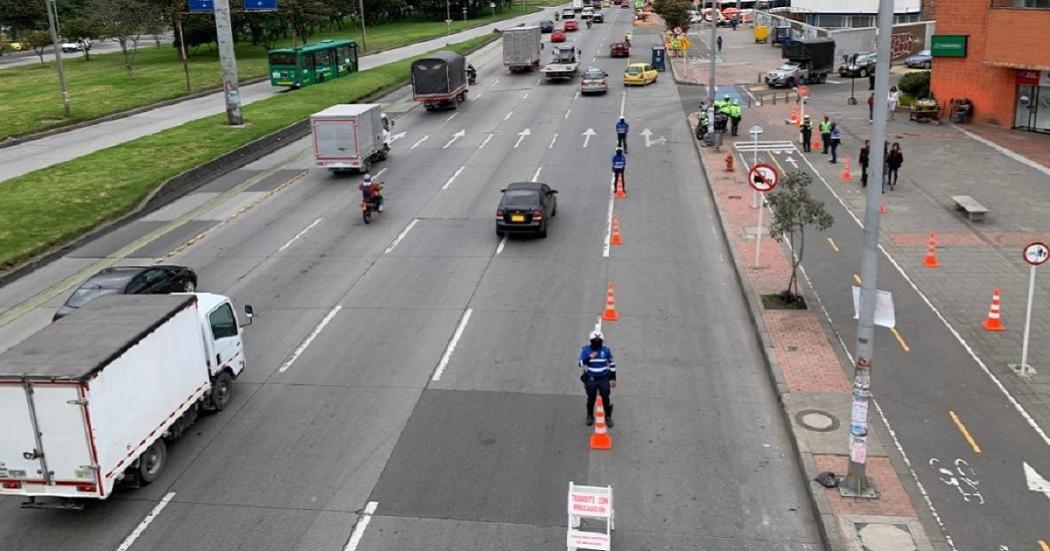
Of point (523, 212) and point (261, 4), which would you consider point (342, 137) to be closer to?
point (523, 212)

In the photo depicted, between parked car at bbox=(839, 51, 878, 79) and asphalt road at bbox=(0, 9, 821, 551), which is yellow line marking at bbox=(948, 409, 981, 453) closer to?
asphalt road at bbox=(0, 9, 821, 551)

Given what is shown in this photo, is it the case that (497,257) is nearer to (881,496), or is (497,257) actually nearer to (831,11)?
(881,496)

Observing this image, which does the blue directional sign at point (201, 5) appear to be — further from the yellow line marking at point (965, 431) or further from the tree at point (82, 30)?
the tree at point (82, 30)

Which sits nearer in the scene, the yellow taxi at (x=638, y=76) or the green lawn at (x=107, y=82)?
the green lawn at (x=107, y=82)

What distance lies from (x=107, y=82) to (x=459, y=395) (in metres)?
62.2

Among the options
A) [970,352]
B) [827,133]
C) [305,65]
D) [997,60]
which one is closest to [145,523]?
[970,352]

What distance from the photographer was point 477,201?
31.6m

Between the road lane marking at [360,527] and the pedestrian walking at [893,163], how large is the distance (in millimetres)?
24391

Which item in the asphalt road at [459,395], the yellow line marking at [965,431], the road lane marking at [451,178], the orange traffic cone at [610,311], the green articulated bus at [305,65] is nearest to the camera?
the asphalt road at [459,395]

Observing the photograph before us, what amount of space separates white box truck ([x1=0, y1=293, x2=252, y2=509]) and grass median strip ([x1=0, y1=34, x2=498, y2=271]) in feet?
48.8

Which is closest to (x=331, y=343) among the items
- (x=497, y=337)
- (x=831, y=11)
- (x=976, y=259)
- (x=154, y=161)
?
(x=497, y=337)

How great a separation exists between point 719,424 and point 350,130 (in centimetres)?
2423

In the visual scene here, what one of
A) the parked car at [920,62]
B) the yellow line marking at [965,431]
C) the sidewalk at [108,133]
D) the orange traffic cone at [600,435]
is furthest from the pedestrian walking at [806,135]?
the sidewalk at [108,133]

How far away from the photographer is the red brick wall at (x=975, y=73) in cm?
4112
